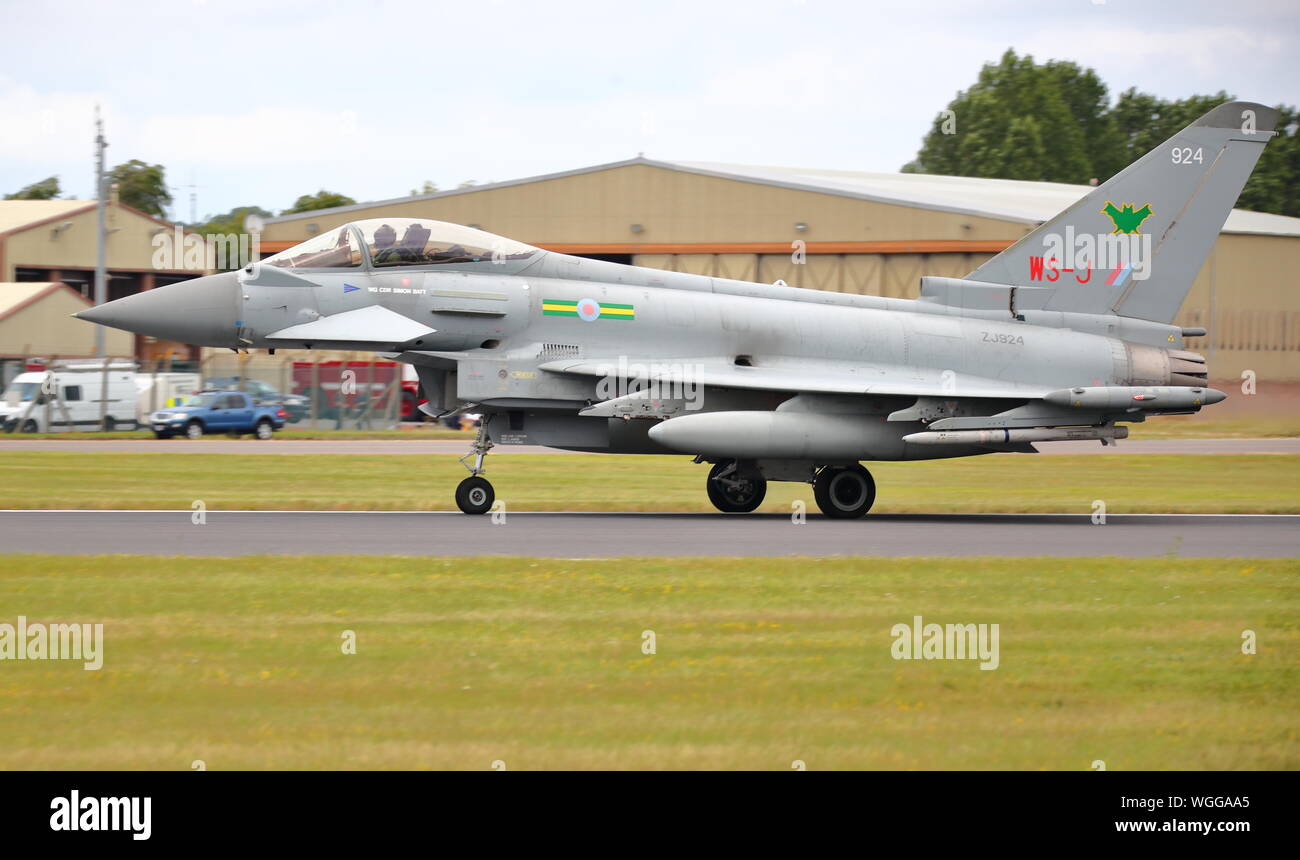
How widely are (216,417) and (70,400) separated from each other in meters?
5.69

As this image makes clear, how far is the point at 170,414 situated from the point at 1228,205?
30.7 metres

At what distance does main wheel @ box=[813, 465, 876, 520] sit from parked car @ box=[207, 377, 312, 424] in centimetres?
2931

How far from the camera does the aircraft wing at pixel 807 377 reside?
17172 mm

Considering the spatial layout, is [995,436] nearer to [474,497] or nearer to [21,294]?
[474,497]

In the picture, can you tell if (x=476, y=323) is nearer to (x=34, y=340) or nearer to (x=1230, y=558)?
(x=1230, y=558)

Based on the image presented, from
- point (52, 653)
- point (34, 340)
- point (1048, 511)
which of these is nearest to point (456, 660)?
point (52, 653)

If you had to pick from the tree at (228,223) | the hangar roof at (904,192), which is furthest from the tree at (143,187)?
the hangar roof at (904,192)

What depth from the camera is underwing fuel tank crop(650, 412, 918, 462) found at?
53.9 ft

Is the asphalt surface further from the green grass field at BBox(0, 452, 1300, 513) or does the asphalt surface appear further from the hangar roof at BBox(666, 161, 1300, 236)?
the hangar roof at BBox(666, 161, 1300, 236)

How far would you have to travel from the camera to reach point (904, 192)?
50.4m

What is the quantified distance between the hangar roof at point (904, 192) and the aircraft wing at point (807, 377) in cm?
2921

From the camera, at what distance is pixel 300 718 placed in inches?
286

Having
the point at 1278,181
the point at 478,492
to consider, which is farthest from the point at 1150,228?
the point at 1278,181
